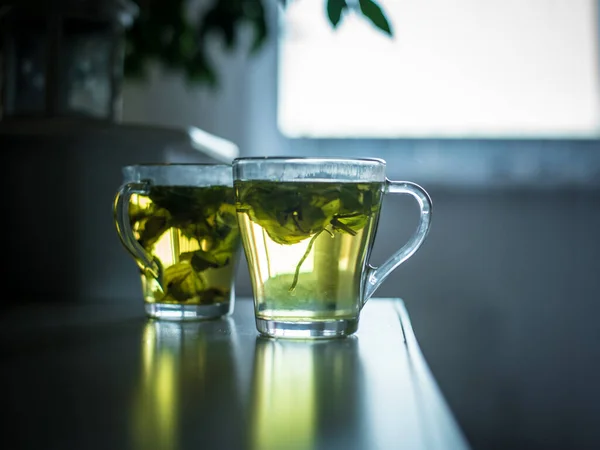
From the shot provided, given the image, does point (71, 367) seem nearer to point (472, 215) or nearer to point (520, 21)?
point (472, 215)

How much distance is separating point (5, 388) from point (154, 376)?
0.26ft

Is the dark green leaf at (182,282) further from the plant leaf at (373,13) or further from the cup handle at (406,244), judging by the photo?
the plant leaf at (373,13)

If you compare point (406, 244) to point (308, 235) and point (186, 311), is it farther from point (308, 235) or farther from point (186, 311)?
point (186, 311)

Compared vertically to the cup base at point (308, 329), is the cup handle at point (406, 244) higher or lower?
higher

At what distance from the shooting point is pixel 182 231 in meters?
0.70

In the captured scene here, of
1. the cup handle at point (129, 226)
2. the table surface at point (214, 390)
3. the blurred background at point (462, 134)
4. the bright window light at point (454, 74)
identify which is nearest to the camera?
the table surface at point (214, 390)

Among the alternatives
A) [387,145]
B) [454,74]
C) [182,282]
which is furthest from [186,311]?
[454,74]

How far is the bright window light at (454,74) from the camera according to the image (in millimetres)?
1792

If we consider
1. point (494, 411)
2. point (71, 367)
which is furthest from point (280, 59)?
point (71, 367)

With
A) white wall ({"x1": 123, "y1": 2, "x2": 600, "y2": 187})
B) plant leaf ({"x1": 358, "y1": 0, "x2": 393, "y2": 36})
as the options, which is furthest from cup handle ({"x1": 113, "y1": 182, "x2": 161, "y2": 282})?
white wall ({"x1": 123, "y1": 2, "x2": 600, "y2": 187})

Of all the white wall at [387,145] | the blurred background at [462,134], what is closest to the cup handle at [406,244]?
the blurred background at [462,134]

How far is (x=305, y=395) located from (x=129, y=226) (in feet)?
1.09

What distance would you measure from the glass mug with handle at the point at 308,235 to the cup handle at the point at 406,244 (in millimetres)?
24

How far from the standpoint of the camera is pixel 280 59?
1819 millimetres
